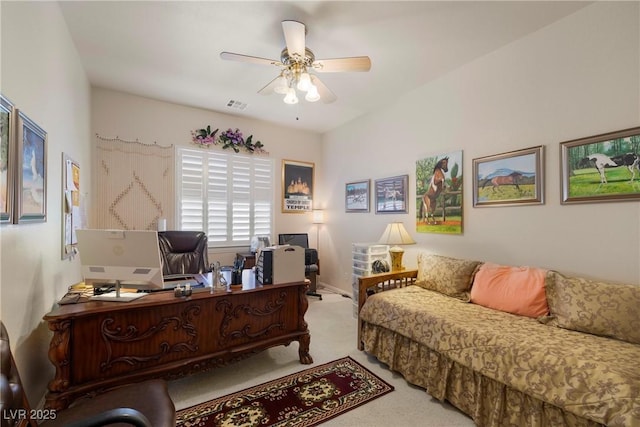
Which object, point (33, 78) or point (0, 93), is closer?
point (0, 93)

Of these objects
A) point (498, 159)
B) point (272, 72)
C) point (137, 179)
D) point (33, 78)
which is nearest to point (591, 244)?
point (498, 159)

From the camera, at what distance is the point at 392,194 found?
3.79 meters

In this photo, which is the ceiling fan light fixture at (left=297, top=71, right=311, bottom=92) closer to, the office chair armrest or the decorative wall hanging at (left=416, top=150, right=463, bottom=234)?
the decorative wall hanging at (left=416, top=150, right=463, bottom=234)

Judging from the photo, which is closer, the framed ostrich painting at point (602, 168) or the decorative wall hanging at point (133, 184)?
the framed ostrich painting at point (602, 168)

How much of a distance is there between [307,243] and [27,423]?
3.97 meters

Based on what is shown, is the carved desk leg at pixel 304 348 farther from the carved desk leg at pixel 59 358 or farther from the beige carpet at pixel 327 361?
the carved desk leg at pixel 59 358

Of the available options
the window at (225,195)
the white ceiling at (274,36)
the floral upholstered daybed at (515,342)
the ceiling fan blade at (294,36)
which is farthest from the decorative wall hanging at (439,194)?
the window at (225,195)

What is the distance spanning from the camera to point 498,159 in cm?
264

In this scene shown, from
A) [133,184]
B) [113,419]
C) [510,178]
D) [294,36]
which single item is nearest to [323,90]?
[294,36]

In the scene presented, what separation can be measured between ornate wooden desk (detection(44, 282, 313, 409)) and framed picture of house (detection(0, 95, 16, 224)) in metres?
0.64

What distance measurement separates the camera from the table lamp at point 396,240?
323 centimetres

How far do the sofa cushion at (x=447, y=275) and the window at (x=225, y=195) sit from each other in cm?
282

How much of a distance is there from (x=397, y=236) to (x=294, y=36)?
2.31 metres

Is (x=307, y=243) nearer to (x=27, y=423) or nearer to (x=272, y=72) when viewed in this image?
(x=272, y=72)
